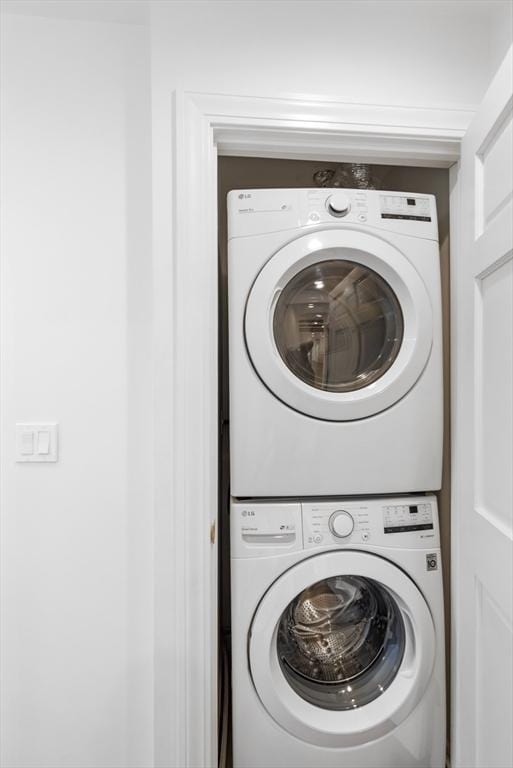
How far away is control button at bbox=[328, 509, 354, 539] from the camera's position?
1245 mm

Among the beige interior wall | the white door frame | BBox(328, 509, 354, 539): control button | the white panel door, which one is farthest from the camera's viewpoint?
the beige interior wall

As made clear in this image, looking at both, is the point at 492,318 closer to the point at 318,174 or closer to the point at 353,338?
the point at 353,338

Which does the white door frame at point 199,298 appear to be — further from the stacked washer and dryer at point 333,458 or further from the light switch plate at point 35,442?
the light switch plate at point 35,442

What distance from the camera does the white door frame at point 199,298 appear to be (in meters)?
1.14

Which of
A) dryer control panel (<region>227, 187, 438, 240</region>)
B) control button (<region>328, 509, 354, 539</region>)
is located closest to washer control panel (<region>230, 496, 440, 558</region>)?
control button (<region>328, 509, 354, 539</region>)

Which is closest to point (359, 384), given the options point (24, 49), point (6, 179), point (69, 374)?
point (69, 374)

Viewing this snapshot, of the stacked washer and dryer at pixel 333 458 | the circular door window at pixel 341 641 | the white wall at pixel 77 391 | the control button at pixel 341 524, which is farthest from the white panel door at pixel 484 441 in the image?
the white wall at pixel 77 391

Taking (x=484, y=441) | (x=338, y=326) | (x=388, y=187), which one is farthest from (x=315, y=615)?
(x=388, y=187)

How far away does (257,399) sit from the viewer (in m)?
1.23

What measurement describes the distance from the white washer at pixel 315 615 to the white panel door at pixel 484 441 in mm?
97

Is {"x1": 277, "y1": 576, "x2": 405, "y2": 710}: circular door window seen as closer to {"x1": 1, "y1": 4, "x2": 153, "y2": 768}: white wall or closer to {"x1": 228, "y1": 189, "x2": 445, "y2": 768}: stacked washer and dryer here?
{"x1": 228, "y1": 189, "x2": 445, "y2": 768}: stacked washer and dryer

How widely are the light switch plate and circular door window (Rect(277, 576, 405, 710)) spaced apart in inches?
32.2

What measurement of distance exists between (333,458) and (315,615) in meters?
0.48

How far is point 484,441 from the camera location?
1.10 m
